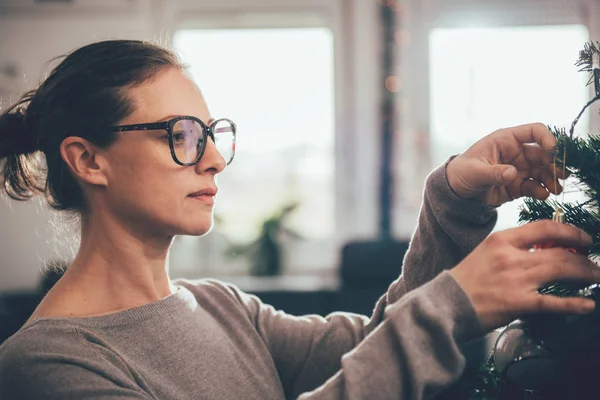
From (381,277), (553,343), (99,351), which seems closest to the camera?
(553,343)

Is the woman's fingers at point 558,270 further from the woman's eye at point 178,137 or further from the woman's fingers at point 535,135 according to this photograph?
the woman's eye at point 178,137

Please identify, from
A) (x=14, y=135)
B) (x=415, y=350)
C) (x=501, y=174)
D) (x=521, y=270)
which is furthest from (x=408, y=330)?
(x=14, y=135)

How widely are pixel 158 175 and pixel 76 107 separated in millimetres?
205

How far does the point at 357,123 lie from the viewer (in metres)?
4.35

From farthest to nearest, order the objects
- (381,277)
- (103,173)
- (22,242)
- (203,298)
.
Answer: (22,242), (381,277), (203,298), (103,173)

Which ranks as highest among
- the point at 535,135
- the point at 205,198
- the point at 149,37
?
the point at 149,37

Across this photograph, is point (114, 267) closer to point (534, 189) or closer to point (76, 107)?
point (76, 107)

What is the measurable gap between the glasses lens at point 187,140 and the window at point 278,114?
3265mm

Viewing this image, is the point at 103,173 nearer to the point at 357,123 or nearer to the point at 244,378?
the point at 244,378

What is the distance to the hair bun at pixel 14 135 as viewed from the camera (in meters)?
1.16

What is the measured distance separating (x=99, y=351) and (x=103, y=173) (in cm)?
34

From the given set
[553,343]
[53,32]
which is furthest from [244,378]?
[53,32]

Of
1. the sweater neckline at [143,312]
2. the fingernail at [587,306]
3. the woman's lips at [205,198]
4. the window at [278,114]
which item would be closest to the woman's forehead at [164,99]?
the woman's lips at [205,198]

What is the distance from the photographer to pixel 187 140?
108 cm
